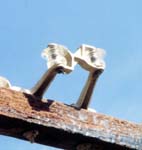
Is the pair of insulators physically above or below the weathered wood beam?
above

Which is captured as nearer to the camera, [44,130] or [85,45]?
[44,130]

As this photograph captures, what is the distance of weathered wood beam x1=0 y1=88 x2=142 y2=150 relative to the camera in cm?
1243

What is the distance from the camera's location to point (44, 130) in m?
12.5

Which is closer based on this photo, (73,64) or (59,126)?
(59,126)

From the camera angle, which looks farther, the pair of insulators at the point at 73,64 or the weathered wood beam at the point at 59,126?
the pair of insulators at the point at 73,64

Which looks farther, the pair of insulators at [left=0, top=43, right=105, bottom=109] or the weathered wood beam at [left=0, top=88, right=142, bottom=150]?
the pair of insulators at [left=0, top=43, right=105, bottom=109]

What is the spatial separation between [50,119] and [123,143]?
105cm

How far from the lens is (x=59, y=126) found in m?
12.5

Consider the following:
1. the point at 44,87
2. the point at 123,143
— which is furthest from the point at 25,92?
the point at 123,143

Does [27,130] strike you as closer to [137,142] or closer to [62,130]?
[62,130]

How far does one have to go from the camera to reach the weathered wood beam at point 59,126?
12.4 meters

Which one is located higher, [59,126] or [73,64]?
[73,64]

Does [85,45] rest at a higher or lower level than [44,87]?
higher

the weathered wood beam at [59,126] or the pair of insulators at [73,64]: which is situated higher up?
the pair of insulators at [73,64]
